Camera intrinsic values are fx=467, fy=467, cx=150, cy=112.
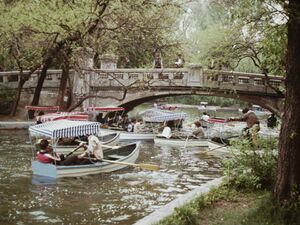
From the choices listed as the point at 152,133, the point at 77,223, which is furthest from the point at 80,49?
the point at 77,223

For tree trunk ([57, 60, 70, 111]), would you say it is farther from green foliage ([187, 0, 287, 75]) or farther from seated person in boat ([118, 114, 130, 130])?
green foliage ([187, 0, 287, 75])

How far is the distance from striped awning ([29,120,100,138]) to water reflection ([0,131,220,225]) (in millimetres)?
1599

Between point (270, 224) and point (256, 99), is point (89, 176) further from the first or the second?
point (256, 99)

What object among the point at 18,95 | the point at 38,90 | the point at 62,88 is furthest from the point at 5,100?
the point at 62,88

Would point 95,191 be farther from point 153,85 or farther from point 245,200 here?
point 153,85

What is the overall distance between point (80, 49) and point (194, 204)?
19.5 m

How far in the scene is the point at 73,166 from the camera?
627 inches

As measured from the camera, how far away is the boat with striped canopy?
51.8ft

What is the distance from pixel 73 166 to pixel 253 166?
7391 mm

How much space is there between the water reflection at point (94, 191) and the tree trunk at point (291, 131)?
14.4 feet

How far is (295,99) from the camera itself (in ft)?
26.1

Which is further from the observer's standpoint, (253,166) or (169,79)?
(169,79)

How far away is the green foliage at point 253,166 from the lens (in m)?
10.3

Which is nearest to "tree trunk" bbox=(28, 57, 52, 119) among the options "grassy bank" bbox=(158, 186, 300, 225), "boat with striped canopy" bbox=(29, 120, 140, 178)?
"boat with striped canopy" bbox=(29, 120, 140, 178)
